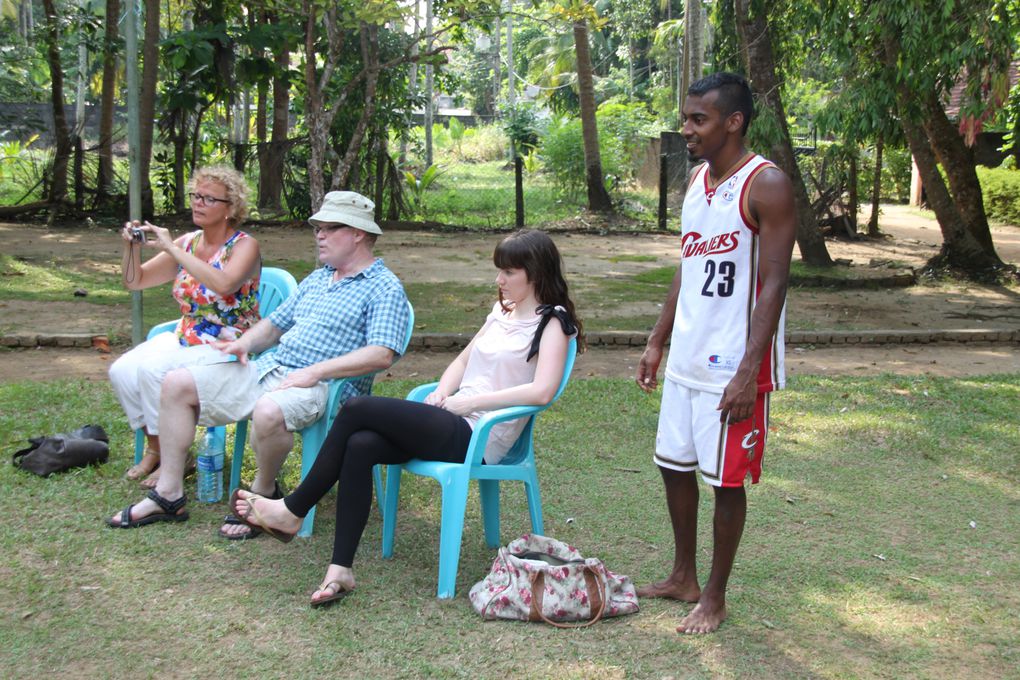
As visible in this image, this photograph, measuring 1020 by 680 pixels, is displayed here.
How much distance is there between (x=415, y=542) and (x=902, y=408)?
11.9 feet

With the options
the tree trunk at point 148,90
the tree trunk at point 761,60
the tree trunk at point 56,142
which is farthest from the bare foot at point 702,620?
the tree trunk at point 56,142

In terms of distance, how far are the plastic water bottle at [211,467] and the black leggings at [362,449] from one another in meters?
0.93

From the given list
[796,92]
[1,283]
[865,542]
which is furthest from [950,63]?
[796,92]

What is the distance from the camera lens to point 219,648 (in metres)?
3.32

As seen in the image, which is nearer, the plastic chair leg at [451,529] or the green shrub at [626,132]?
the plastic chair leg at [451,529]

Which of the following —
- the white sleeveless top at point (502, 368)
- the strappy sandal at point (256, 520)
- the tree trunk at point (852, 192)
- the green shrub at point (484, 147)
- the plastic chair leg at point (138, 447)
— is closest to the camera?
the strappy sandal at point (256, 520)

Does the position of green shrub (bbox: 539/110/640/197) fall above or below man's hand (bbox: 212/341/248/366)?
above

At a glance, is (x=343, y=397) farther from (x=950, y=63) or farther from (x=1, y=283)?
(x=1, y=283)

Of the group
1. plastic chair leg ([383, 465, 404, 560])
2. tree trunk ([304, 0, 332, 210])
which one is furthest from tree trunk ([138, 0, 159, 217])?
→ plastic chair leg ([383, 465, 404, 560])

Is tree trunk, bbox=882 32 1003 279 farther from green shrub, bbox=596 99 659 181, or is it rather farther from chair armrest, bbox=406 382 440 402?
green shrub, bbox=596 99 659 181

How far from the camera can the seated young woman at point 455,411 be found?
3.70 m

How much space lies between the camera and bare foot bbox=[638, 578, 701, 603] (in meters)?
3.73

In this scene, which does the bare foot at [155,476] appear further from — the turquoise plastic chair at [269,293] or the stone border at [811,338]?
the stone border at [811,338]

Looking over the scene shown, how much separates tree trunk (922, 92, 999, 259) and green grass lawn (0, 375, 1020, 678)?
734 centimetres
